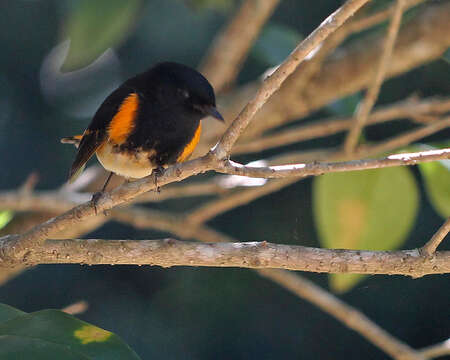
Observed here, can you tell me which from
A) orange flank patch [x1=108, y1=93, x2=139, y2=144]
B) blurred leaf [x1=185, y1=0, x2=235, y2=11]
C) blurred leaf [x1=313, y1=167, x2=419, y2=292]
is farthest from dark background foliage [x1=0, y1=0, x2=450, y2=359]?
orange flank patch [x1=108, y1=93, x2=139, y2=144]

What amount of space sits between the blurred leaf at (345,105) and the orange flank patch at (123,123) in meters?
1.07

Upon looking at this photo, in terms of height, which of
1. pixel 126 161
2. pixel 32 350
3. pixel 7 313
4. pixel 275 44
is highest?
pixel 275 44

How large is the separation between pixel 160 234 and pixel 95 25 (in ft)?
7.41

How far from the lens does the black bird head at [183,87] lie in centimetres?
244

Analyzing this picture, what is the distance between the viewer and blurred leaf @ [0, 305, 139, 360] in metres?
1.53

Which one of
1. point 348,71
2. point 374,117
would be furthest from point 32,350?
point 348,71

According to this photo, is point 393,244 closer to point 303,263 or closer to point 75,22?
point 303,263

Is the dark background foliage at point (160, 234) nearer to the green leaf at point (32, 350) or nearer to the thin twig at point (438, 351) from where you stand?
the thin twig at point (438, 351)

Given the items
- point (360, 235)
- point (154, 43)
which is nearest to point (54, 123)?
point (154, 43)

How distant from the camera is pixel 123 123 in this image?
2496mm

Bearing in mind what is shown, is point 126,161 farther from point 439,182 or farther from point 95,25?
point 439,182

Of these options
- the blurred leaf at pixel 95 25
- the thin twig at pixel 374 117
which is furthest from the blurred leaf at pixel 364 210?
the blurred leaf at pixel 95 25

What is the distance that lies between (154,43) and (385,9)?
2700 millimetres

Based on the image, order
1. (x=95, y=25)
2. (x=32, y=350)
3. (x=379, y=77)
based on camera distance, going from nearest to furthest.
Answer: (x=32, y=350) < (x=379, y=77) < (x=95, y=25)
